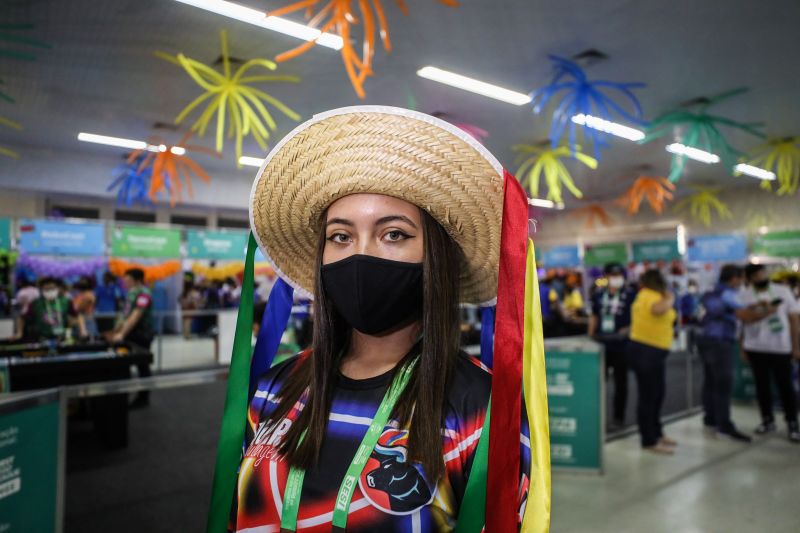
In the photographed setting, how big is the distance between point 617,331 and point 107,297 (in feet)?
26.0

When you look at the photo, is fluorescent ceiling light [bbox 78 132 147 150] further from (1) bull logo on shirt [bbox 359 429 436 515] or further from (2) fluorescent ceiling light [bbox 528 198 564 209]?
(2) fluorescent ceiling light [bbox 528 198 564 209]

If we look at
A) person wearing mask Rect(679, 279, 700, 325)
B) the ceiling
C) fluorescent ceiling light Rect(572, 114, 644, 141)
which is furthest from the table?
person wearing mask Rect(679, 279, 700, 325)

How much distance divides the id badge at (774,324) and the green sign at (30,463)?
5.54 m

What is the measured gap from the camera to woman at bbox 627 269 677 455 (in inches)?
171

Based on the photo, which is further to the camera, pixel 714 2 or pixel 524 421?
pixel 714 2

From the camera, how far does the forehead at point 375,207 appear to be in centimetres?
108

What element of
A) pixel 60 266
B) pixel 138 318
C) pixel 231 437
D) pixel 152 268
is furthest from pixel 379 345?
pixel 152 268

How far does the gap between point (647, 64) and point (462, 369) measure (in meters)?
5.58

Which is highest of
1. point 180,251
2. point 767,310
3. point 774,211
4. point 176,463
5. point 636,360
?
point 774,211

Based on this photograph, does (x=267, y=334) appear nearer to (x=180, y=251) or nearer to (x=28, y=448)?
(x=28, y=448)

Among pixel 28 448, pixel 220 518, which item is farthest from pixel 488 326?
pixel 28 448

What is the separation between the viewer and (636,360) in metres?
4.48

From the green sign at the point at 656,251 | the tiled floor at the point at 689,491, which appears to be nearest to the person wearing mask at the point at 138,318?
the tiled floor at the point at 689,491

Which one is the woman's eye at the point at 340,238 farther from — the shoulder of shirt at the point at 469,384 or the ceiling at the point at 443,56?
the ceiling at the point at 443,56
